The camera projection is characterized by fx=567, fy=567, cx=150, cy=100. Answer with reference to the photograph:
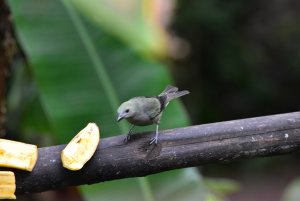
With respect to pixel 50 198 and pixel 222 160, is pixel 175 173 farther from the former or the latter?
pixel 50 198

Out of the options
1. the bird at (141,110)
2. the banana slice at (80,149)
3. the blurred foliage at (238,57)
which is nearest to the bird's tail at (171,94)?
the bird at (141,110)

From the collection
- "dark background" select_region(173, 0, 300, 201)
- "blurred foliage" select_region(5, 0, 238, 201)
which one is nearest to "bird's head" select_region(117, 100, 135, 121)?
"blurred foliage" select_region(5, 0, 238, 201)

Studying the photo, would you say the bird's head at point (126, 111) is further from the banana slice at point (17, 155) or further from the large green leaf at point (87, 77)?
the large green leaf at point (87, 77)

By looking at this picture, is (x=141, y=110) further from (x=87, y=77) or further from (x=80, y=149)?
(x=87, y=77)

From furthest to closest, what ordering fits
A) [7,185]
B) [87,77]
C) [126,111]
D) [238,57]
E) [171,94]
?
[238,57] < [87,77] < [171,94] < [126,111] < [7,185]

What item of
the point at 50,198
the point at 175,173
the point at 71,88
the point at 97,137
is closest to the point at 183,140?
the point at 97,137

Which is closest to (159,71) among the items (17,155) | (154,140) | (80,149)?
(154,140)

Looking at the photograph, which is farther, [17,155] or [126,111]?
[126,111]
